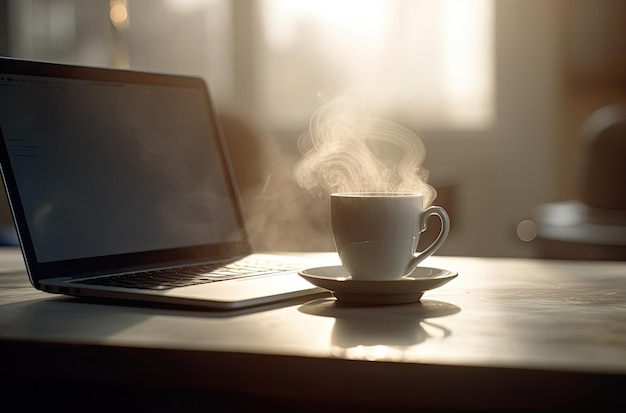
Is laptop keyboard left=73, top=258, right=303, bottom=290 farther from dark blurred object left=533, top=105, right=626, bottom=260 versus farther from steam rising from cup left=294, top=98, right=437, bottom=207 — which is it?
dark blurred object left=533, top=105, right=626, bottom=260

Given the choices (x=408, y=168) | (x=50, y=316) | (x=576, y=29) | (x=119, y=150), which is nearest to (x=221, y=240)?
(x=119, y=150)

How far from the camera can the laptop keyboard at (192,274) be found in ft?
2.83

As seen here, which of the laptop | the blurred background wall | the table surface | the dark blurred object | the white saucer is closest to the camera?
the table surface

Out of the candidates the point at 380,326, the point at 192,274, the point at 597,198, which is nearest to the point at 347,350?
the point at 380,326

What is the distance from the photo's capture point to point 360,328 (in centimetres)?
69

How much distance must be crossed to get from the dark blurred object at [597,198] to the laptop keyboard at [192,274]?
1222mm

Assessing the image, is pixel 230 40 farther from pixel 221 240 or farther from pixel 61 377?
pixel 61 377

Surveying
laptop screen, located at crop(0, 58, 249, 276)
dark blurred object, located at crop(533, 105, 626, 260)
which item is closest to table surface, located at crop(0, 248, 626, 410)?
laptop screen, located at crop(0, 58, 249, 276)

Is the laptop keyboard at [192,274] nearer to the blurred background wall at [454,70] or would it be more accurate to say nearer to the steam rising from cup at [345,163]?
the steam rising from cup at [345,163]

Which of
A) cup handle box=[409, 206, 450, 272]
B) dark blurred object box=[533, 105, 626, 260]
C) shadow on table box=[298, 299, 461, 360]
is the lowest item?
dark blurred object box=[533, 105, 626, 260]

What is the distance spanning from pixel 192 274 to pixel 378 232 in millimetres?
230

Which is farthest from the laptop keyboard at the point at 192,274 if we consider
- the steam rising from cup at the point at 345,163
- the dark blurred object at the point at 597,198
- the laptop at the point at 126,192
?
the dark blurred object at the point at 597,198

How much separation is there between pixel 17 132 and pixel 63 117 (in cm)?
7

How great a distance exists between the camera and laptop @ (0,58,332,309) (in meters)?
0.89
